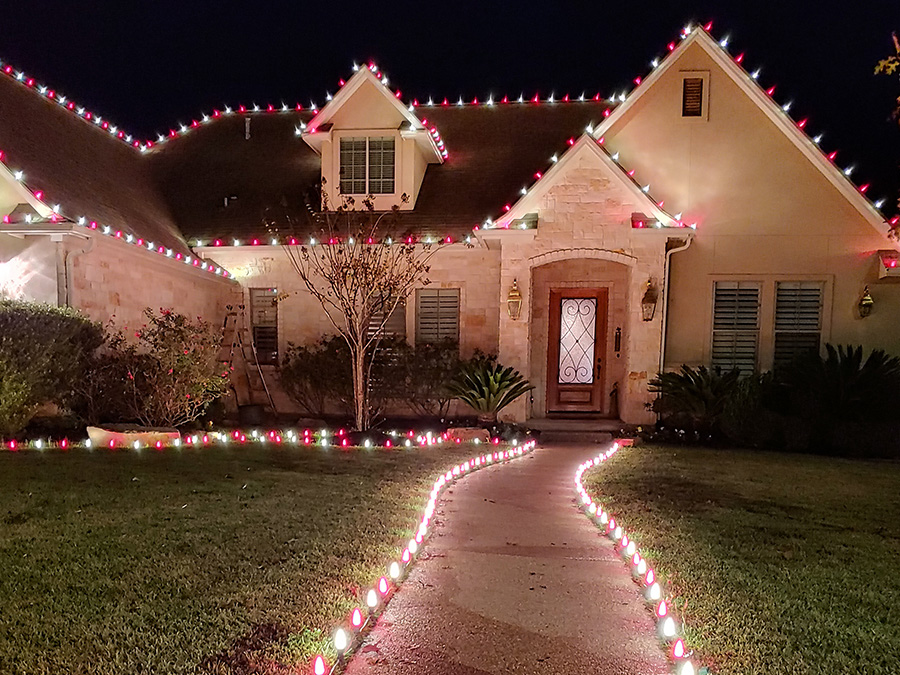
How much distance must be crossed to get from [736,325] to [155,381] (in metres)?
9.23

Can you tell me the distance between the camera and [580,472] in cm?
645

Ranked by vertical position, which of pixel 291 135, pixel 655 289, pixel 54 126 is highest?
pixel 291 135

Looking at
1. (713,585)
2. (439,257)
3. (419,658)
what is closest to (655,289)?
(439,257)

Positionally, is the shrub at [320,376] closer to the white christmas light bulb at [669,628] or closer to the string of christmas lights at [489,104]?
the string of christmas lights at [489,104]

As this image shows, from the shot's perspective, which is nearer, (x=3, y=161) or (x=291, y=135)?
(x=3, y=161)

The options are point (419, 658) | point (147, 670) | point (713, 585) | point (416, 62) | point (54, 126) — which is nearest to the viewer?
point (147, 670)

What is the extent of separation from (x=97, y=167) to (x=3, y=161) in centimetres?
257

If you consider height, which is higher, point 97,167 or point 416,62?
point 416,62

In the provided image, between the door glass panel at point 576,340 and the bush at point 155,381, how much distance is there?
6469 millimetres

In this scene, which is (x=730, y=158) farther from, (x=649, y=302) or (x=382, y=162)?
(x=382, y=162)

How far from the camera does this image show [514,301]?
31.2ft

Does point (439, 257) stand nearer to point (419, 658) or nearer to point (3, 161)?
point (3, 161)

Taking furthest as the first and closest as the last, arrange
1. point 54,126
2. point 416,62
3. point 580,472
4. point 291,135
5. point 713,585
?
point 416,62
point 291,135
point 54,126
point 580,472
point 713,585

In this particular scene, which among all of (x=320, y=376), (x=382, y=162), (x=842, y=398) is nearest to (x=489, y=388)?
(x=320, y=376)
